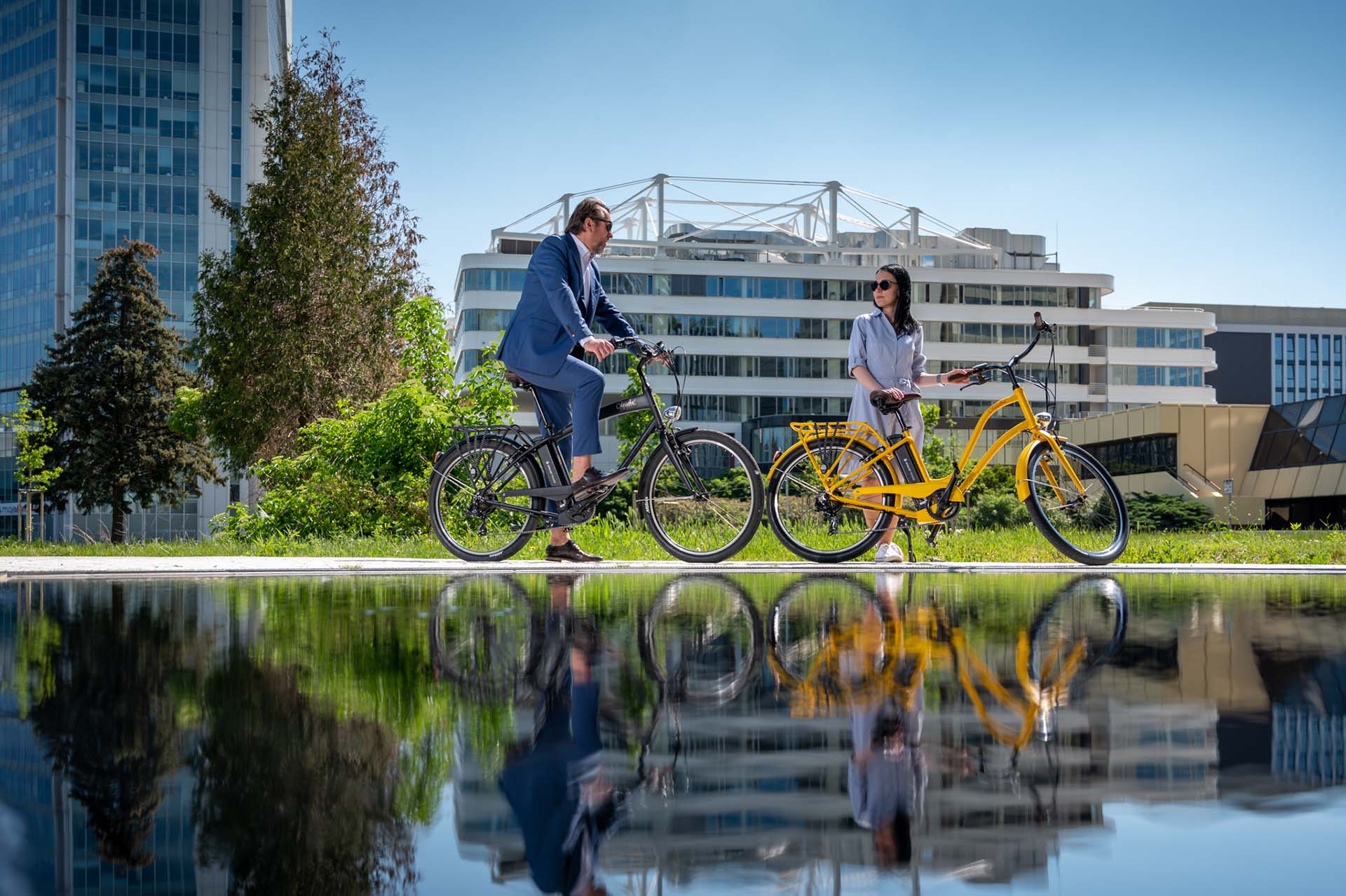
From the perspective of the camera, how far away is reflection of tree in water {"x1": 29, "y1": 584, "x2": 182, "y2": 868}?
177cm

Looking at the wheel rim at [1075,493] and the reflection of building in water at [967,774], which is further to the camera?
the wheel rim at [1075,493]

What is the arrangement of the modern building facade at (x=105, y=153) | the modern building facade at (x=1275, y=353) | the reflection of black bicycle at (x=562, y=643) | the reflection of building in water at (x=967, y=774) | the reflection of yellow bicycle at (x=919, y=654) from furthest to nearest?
the modern building facade at (x=1275, y=353), the modern building facade at (x=105, y=153), the reflection of black bicycle at (x=562, y=643), the reflection of yellow bicycle at (x=919, y=654), the reflection of building in water at (x=967, y=774)

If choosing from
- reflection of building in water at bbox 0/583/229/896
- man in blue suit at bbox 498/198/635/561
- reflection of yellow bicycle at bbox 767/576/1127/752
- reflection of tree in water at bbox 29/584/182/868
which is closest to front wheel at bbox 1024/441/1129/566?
reflection of yellow bicycle at bbox 767/576/1127/752

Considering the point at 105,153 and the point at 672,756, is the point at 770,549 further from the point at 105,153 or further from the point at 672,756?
the point at 105,153

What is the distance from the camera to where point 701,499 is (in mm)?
7328

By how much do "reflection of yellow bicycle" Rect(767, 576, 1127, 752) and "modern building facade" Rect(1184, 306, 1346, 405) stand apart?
5922 inches

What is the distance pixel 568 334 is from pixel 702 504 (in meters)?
1.40

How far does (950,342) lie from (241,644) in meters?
95.3

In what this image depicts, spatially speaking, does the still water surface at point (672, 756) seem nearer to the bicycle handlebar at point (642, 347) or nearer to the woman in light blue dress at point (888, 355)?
the bicycle handlebar at point (642, 347)

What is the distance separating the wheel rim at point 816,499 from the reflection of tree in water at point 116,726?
424 cm

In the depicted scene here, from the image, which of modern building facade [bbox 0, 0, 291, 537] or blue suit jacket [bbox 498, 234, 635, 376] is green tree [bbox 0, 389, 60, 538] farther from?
modern building facade [bbox 0, 0, 291, 537]

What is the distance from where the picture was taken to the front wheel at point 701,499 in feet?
23.7

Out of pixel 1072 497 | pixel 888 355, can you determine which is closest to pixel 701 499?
pixel 888 355

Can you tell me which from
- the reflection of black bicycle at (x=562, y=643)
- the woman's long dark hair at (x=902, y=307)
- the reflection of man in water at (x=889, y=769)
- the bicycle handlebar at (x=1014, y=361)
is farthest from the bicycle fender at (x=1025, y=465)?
the reflection of man in water at (x=889, y=769)
